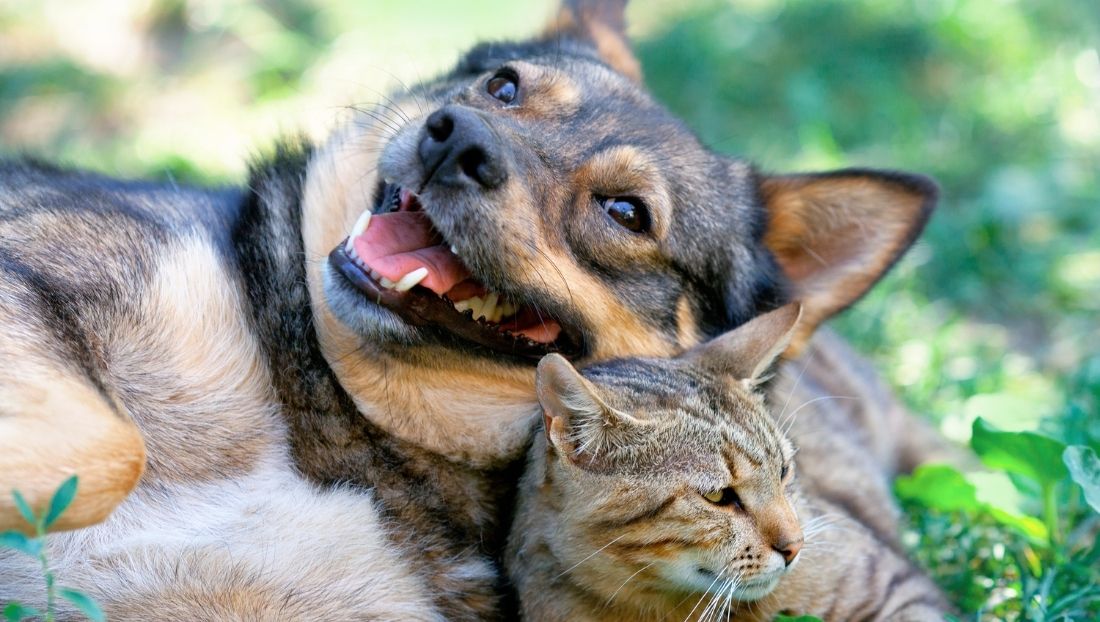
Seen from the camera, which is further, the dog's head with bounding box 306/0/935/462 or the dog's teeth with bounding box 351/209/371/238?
the dog's teeth with bounding box 351/209/371/238

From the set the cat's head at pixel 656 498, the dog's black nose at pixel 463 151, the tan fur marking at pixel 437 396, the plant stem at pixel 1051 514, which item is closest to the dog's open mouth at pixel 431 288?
the tan fur marking at pixel 437 396

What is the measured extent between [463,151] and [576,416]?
0.89 m

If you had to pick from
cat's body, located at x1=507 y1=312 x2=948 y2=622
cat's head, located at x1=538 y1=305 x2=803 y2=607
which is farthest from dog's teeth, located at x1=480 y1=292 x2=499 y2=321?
cat's head, located at x1=538 y1=305 x2=803 y2=607

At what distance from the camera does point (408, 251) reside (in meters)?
3.66

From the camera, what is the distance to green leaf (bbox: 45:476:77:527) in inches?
104

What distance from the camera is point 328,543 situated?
348 cm

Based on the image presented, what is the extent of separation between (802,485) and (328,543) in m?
1.63

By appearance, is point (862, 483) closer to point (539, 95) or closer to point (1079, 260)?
point (539, 95)

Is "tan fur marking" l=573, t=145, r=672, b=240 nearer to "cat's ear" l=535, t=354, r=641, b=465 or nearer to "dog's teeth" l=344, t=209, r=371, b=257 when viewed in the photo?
"dog's teeth" l=344, t=209, r=371, b=257

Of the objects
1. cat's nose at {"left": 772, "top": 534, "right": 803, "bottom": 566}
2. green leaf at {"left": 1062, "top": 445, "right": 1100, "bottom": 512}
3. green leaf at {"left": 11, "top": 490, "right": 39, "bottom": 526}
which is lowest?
cat's nose at {"left": 772, "top": 534, "right": 803, "bottom": 566}

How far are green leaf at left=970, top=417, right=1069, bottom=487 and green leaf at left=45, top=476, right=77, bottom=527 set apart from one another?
290 centimetres

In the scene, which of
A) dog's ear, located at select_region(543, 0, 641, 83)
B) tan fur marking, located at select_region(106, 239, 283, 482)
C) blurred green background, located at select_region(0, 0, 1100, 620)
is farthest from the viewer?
blurred green background, located at select_region(0, 0, 1100, 620)

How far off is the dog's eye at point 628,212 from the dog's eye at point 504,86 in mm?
594

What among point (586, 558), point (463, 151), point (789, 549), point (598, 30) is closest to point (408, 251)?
point (463, 151)
